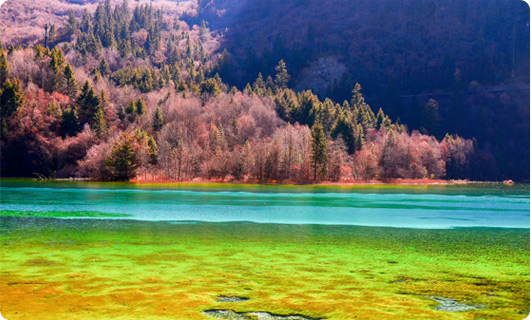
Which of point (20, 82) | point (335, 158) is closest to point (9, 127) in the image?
point (20, 82)

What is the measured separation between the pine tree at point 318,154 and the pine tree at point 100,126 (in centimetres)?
4508

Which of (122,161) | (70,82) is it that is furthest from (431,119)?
(122,161)

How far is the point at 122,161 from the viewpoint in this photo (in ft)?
307

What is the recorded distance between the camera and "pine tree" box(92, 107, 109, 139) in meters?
112

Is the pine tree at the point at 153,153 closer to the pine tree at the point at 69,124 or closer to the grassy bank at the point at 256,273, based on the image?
the pine tree at the point at 69,124

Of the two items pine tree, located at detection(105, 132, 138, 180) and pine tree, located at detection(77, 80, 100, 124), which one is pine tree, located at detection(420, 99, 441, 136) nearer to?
pine tree, located at detection(77, 80, 100, 124)

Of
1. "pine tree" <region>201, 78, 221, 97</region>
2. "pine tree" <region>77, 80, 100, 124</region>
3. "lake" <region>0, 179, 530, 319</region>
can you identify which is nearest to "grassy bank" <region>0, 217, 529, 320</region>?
"lake" <region>0, 179, 530, 319</region>

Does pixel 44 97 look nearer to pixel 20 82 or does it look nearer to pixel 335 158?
pixel 20 82

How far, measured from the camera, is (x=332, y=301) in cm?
1386

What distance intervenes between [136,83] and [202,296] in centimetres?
14915

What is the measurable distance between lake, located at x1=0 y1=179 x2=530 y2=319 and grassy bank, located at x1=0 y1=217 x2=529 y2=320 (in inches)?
1.9

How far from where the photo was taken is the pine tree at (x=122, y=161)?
93.4m

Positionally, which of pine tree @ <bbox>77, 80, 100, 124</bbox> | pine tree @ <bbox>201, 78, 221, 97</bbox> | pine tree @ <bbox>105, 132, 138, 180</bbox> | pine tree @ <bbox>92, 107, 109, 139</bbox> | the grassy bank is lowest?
the grassy bank

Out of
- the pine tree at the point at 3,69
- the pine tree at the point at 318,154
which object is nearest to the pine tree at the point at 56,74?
the pine tree at the point at 3,69
